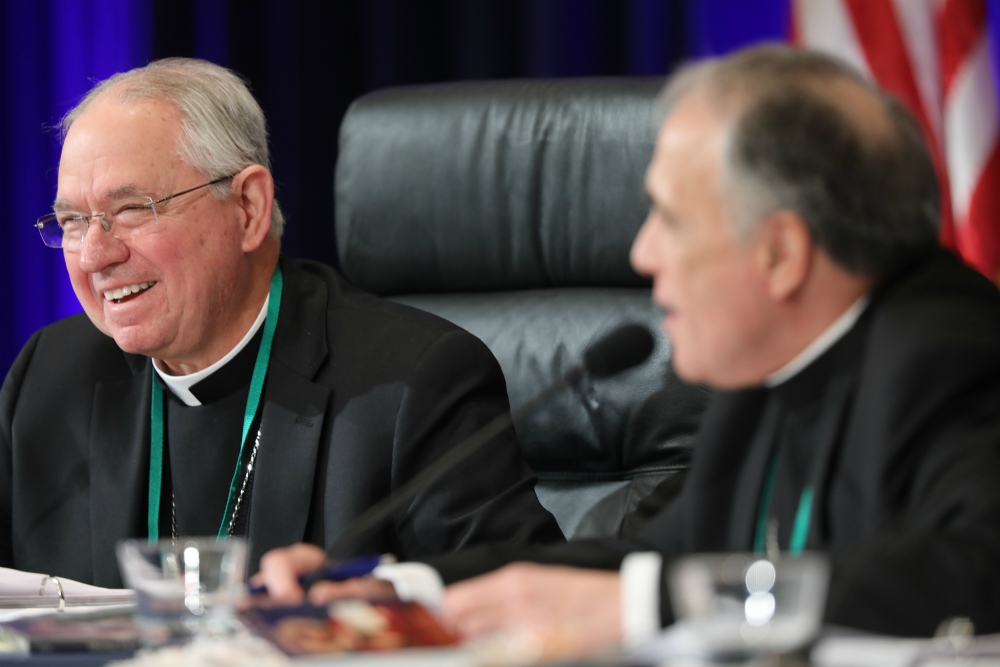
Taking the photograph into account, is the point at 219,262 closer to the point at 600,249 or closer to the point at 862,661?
the point at 600,249

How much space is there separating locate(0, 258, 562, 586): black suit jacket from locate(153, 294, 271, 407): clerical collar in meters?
0.04

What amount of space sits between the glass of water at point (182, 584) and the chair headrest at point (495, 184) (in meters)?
1.11

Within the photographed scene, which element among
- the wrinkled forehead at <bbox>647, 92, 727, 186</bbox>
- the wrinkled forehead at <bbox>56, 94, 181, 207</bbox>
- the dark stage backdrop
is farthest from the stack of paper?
the dark stage backdrop

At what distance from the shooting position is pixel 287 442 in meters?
1.75

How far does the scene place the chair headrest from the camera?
1.95 m

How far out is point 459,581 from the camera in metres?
1.20

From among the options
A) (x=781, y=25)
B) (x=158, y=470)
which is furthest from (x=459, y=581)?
(x=781, y=25)

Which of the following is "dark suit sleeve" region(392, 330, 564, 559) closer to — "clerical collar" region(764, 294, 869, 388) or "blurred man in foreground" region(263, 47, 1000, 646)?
"blurred man in foreground" region(263, 47, 1000, 646)

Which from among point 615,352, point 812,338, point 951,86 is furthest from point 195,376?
point 951,86

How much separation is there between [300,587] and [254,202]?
0.93m

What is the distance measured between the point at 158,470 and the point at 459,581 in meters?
0.82

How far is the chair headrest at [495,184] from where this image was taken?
195 cm

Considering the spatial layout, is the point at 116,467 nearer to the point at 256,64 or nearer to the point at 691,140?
the point at 691,140

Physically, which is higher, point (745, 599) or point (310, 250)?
point (745, 599)
